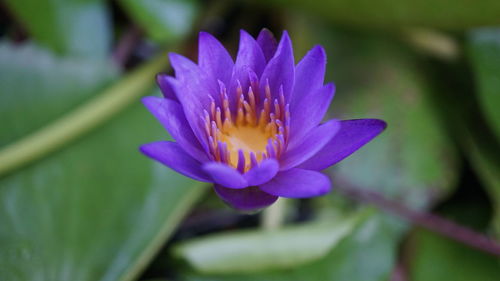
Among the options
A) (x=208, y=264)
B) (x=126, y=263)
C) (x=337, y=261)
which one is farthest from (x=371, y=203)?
(x=126, y=263)

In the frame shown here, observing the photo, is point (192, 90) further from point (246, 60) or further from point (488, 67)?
point (488, 67)

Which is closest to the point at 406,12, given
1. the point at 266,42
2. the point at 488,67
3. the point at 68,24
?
the point at 488,67

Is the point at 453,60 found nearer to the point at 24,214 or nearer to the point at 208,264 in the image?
the point at 208,264

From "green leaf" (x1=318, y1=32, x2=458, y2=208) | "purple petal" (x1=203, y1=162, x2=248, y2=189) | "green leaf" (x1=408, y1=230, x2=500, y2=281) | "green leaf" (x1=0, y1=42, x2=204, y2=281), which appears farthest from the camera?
"green leaf" (x1=318, y1=32, x2=458, y2=208)

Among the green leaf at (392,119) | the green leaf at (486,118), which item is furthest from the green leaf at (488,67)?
the green leaf at (392,119)

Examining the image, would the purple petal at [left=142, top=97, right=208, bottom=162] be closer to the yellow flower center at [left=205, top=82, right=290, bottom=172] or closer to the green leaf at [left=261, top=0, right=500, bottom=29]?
the yellow flower center at [left=205, top=82, right=290, bottom=172]

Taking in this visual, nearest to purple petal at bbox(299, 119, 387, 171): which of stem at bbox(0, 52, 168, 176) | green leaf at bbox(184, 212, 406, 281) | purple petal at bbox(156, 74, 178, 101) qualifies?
purple petal at bbox(156, 74, 178, 101)

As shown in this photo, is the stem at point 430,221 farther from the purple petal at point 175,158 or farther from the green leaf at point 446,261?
the purple petal at point 175,158
